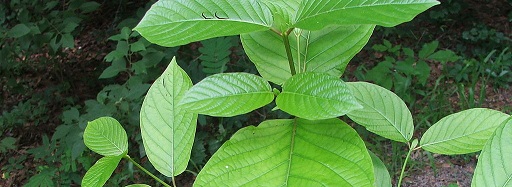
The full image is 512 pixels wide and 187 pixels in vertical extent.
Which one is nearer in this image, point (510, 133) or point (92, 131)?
point (510, 133)

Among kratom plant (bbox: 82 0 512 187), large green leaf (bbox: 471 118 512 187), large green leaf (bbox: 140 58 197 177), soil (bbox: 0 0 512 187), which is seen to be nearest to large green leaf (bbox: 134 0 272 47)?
kratom plant (bbox: 82 0 512 187)

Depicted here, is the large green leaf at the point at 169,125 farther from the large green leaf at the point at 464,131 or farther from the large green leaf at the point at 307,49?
the large green leaf at the point at 464,131

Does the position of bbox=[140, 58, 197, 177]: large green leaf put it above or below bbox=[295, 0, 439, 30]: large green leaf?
below

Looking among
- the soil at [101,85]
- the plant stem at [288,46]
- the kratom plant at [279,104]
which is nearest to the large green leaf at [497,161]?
the kratom plant at [279,104]

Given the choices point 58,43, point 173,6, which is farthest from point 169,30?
point 58,43

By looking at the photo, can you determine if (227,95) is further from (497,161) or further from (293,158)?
(497,161)

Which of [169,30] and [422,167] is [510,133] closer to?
[169,30]

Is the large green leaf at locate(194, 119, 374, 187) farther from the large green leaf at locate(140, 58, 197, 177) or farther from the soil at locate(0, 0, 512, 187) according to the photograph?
the soil at locate(0, 0, 512, 187)
